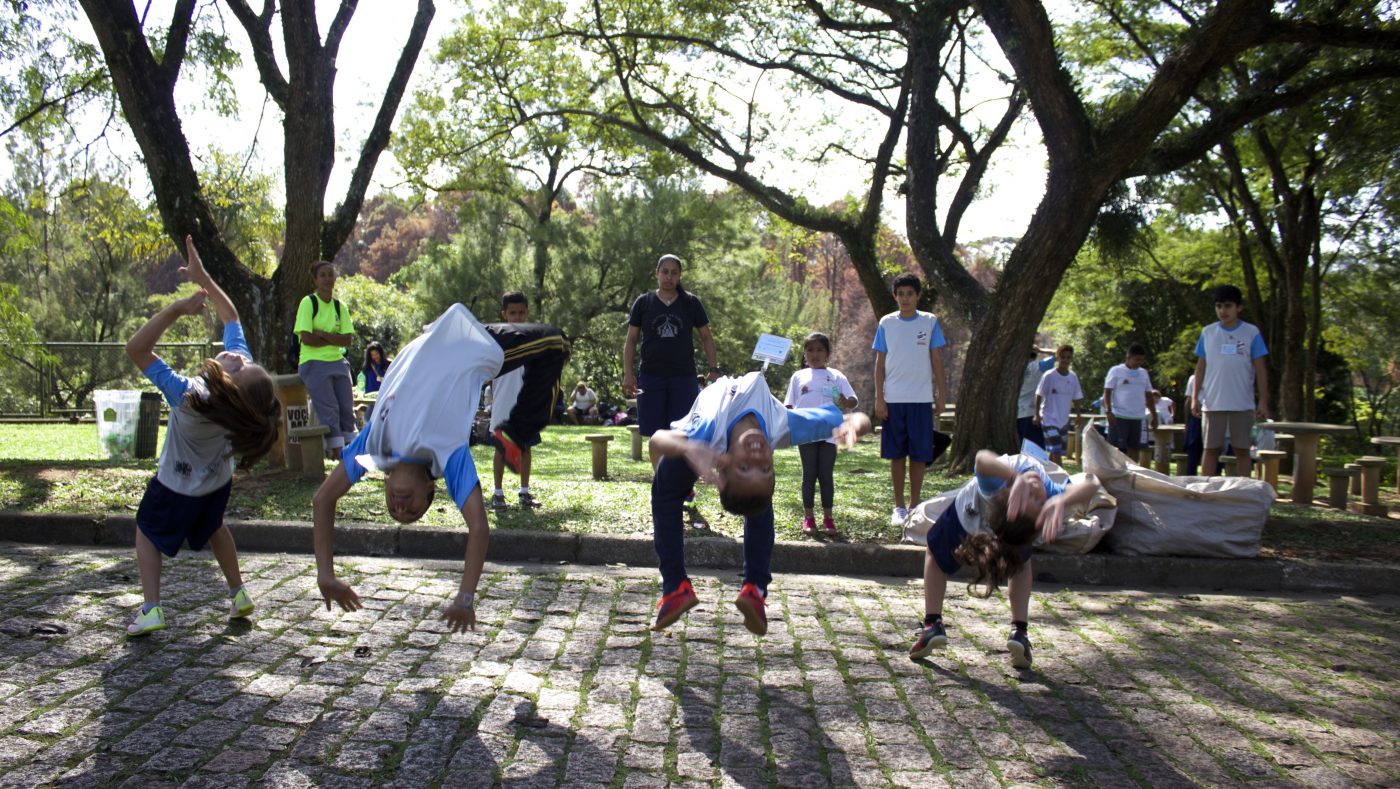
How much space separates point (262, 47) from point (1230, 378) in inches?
414

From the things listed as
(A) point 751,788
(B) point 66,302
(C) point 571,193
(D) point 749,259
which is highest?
(C) point 571,193

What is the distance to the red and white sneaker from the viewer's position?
4789 millimetres

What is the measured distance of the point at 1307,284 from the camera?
76.4 ft

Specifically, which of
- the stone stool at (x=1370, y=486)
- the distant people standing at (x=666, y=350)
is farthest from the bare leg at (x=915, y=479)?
the stone stool at (x=1370, y=486)

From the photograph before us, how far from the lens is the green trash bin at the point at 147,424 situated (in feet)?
39.1

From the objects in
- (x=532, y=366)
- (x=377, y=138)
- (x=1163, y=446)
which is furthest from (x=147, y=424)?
(x=1163, y=446)

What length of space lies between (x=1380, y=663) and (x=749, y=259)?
2934 cm

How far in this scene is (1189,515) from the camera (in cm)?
757

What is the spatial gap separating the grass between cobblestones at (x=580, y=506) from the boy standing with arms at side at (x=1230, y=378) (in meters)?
0.86

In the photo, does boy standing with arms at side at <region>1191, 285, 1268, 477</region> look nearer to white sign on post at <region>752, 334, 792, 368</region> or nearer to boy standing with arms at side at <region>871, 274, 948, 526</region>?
boy standing with arms at side at <region>871, 274, 948, 526</region>

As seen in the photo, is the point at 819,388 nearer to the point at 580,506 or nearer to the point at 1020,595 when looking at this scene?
the point at 580,506

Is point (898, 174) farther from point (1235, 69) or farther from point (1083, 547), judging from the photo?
point (1083, 547)

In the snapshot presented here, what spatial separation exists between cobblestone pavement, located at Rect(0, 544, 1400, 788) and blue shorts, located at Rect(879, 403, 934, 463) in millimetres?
2328

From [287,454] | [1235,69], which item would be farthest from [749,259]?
[287,454]
